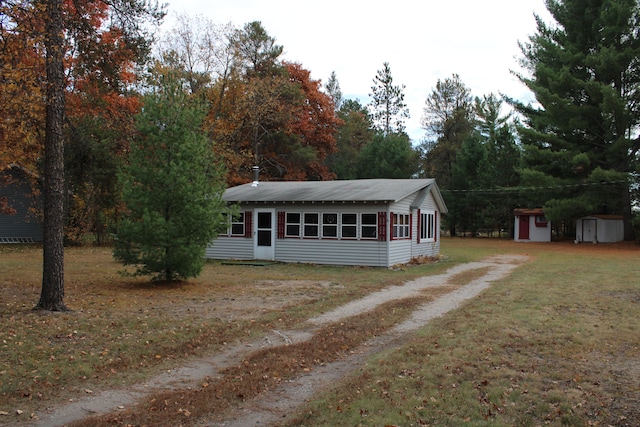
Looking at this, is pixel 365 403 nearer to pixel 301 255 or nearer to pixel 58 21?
pixel 58 21

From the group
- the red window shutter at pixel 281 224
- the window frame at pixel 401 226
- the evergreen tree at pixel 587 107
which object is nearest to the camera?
the window frame at pixel 401 226

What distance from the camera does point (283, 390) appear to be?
18.6ft

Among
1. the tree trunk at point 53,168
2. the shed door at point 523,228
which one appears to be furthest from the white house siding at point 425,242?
the shed door at point 523,228

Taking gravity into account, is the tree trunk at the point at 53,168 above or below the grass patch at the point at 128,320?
above

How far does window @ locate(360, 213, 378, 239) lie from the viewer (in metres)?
19.6

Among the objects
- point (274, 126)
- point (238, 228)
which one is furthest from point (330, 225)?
point (274, 126)

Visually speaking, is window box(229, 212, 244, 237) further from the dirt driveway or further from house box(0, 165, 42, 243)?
house box(0, 165, 42, 243)

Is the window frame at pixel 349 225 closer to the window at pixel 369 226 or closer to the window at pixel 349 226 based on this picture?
the window at pixel 349 226

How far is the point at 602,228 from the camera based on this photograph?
122 ft

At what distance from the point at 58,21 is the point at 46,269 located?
4.52m

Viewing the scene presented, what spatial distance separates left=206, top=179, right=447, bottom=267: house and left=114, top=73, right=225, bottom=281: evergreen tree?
18.2 ft

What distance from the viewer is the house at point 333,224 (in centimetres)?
1952

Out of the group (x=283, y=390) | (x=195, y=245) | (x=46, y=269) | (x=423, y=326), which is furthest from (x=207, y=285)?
(x=283, y=390)

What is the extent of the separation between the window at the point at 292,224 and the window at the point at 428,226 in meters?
5.75
